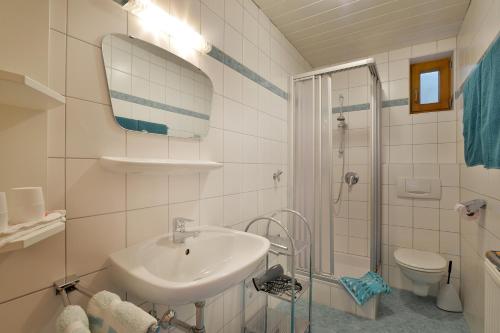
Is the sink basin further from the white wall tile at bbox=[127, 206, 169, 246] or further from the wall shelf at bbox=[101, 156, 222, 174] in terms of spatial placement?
the wall shelf at bbox=[101, 156, 222, 174]

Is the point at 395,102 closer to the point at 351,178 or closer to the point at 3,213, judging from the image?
the point at 351,178

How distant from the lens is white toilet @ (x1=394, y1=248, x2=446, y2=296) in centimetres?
196

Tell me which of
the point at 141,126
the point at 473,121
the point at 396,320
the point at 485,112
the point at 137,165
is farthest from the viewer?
the point at 396,320

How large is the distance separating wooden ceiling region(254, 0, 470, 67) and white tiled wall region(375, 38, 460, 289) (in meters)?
0.26

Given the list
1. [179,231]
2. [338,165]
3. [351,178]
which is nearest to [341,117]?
[338,165]

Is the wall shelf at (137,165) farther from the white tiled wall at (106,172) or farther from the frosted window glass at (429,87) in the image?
the frosted window glass at (429,87)

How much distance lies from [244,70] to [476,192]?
1.91m

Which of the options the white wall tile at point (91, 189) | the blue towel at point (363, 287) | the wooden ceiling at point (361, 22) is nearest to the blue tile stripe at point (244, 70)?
the wooden ceiling at point (361, 22)

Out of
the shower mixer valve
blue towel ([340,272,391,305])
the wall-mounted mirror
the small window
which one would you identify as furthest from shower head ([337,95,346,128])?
the wall-mounted mirror

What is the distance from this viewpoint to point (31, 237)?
1.86 ft

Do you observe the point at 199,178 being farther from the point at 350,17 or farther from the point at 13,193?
the point at 350,17

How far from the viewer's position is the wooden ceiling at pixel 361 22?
188 centimetres

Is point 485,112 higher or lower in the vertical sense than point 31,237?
higher

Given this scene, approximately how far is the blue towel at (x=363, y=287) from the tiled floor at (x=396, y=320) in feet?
0.59
